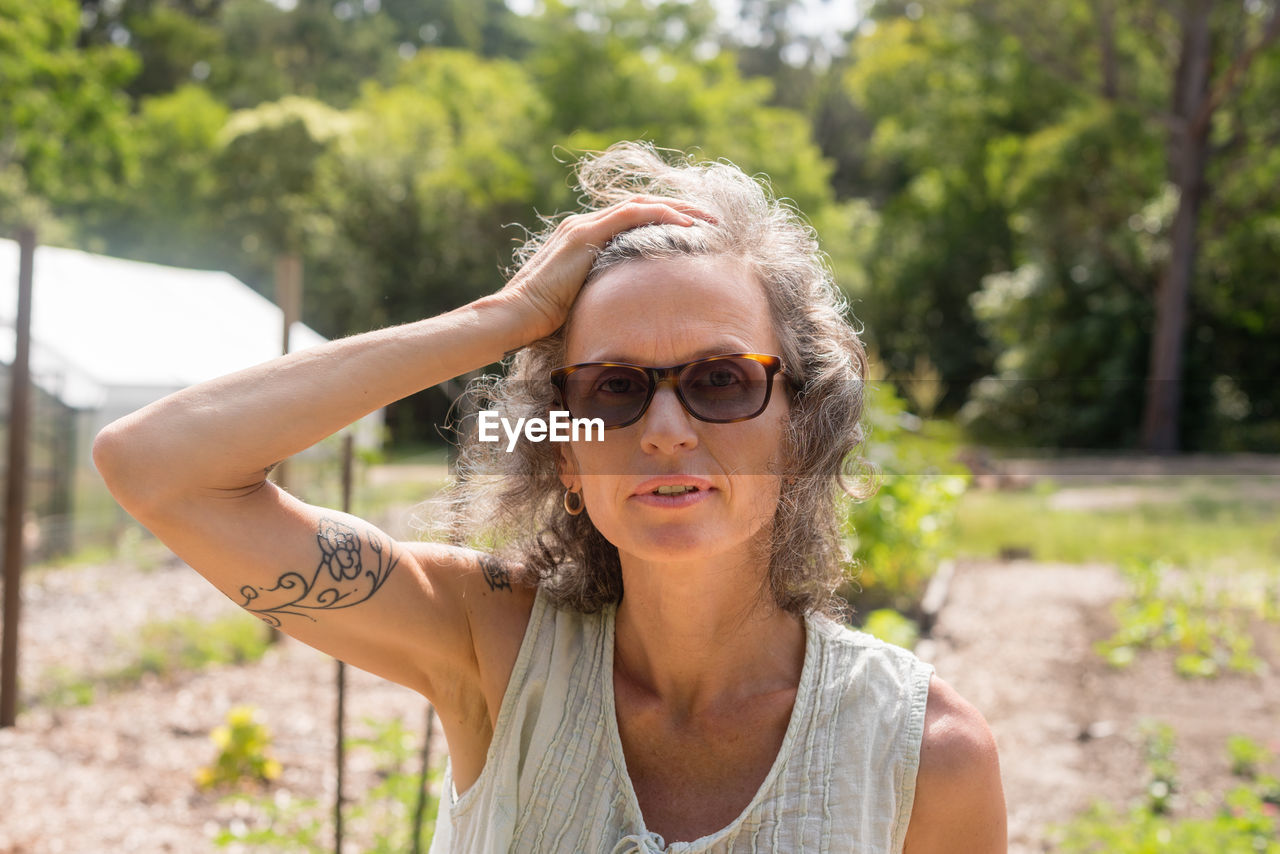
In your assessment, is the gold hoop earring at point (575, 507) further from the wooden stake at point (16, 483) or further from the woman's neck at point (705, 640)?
the wooden stake at point (16, 483)

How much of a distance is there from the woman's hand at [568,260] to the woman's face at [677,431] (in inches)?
1.5

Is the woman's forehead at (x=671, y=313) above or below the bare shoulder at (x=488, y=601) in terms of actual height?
above

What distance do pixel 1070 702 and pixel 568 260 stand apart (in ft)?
14.6

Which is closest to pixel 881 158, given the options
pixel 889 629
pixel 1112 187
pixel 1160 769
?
pixel 1112 187

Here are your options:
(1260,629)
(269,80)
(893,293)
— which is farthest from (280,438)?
(269,80)

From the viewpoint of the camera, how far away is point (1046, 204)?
56.9 feet

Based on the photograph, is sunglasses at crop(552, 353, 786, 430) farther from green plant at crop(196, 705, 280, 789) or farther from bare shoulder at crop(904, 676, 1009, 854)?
green plant at crop(196, 705, 280, 789)

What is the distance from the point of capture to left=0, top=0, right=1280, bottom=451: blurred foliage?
51.7 feet

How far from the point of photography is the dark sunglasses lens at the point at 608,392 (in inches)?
59.4

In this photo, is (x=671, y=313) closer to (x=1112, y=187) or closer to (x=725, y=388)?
(x=725, y=388)

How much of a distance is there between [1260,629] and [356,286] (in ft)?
24.3

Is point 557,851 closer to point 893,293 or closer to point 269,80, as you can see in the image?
point 893,293

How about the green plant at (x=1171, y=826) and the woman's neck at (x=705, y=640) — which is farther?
the green plant at (x=1171, y=826)

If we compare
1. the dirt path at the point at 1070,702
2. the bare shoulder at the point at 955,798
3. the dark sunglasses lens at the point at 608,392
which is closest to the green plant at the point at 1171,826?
the dirt path at the point at 1070,702
